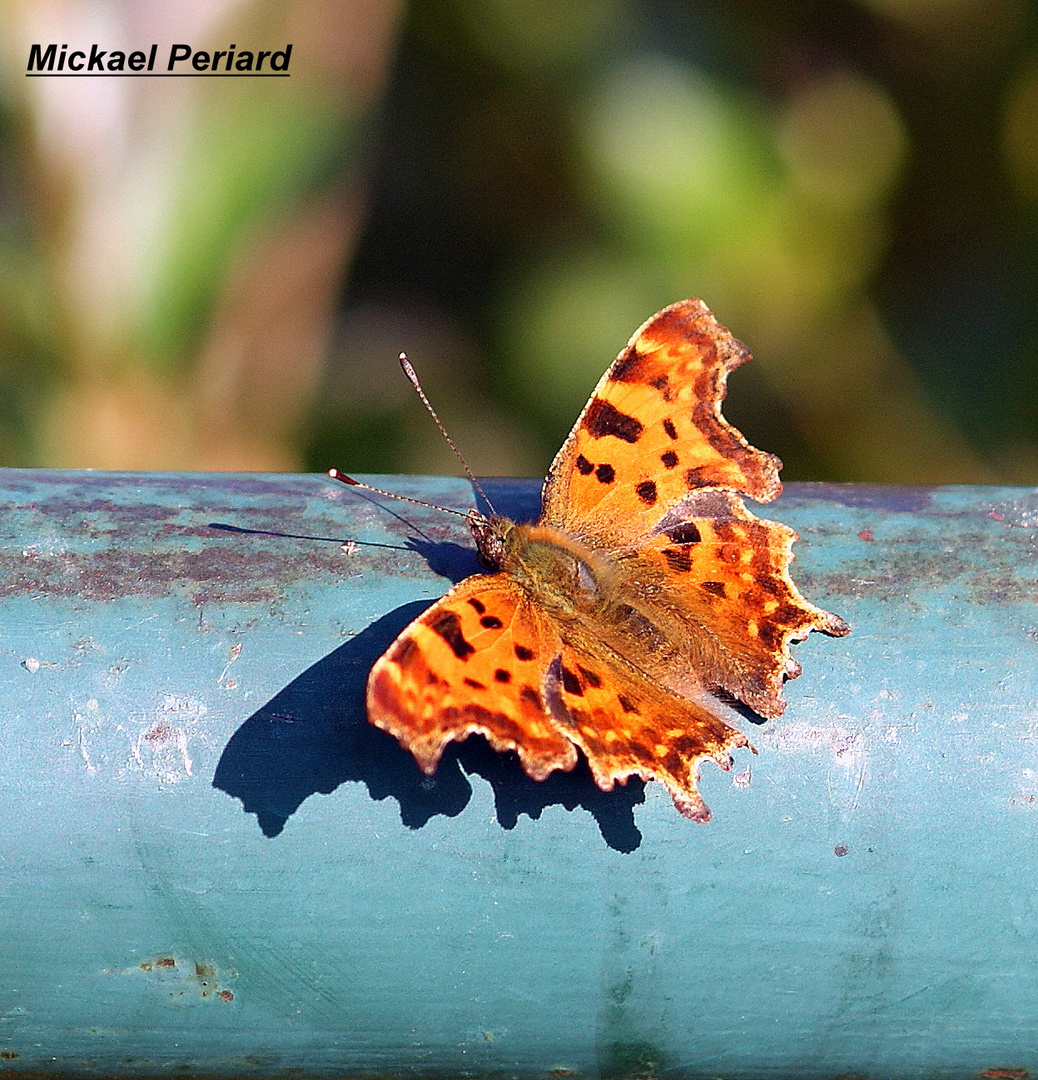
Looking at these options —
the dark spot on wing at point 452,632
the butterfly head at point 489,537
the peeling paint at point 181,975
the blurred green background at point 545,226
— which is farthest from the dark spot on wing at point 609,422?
the blurred green background at point 545,226

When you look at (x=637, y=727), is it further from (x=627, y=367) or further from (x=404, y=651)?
(x=627, y=367)

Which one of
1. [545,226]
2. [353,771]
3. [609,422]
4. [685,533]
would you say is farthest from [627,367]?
[545,226]

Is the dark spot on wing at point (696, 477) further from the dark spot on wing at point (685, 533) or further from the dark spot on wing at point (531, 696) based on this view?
the dark spot on wing at point (531, 696)

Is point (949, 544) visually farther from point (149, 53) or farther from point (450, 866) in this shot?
point (149, 53)

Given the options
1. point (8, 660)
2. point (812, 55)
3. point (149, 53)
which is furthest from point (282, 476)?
point (812, 55)

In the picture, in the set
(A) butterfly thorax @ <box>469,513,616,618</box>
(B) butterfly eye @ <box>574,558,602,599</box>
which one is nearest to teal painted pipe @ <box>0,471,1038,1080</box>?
(A) butterfly thorax @ <box>469,513,616,618</box>

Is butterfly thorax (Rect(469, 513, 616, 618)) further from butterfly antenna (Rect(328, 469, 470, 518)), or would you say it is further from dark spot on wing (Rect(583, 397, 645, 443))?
dark spot on wing (Rect(583, 397, 645, 443))
